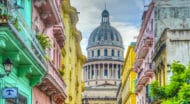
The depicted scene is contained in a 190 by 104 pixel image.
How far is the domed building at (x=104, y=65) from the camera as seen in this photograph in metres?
171

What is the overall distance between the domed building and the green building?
143992 mm

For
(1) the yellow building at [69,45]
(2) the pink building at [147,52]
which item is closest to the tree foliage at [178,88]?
(1) the yellow building at [69,45]

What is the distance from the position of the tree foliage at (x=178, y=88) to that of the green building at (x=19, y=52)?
719 centimetres

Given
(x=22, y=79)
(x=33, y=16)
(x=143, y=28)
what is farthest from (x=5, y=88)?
(x=143, y=28)

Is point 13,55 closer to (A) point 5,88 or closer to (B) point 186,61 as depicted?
(A) point 5,88

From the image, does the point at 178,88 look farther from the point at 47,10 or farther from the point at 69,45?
the point at 69,45

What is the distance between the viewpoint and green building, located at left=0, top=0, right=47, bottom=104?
16281 mm

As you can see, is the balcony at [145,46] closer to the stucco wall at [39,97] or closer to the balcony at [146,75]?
the balcony at [146,75]

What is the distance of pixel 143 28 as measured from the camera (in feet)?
193

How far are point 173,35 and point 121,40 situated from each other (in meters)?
147

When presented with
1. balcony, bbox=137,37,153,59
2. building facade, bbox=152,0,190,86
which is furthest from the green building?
balcony, bbox=137,37,153,59

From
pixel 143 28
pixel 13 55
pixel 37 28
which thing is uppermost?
pixel 143 28

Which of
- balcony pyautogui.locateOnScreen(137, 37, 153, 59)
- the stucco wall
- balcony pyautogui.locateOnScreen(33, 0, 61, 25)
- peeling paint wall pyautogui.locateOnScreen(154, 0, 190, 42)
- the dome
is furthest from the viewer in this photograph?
the dome

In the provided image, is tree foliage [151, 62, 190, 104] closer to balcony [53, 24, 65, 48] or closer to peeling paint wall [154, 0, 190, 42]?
balcony [53, 24, 65, 48]
